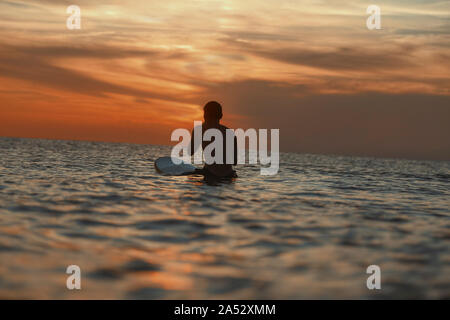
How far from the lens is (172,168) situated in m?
15.4

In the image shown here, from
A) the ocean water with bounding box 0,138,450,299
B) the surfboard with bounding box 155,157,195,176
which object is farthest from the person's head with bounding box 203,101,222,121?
the ocean water with bounding box 0,138,450,299

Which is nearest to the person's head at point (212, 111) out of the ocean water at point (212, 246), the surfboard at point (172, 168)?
the surfboard at point (172, 168)

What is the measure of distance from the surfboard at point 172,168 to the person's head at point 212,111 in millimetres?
2359

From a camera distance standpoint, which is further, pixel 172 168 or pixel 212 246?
pixel 172 168

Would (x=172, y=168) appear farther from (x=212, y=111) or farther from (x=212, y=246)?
(x=212, y=246)

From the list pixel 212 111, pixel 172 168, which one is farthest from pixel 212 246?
pixel 172 168

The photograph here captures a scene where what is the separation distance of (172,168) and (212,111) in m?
3.45

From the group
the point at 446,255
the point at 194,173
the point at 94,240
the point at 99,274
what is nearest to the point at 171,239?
the point at 94,240

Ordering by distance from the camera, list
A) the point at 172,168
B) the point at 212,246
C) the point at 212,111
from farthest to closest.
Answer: the point at 172,168 < the point at 212,111 < the point at 212,246

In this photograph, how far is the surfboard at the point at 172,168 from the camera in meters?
14.8

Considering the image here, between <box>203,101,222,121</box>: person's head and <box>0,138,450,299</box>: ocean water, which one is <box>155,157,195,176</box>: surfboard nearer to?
<box>203,101,222,121</box>: person's head

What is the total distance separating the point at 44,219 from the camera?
670 centimetres

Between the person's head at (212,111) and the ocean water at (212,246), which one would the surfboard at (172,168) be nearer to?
the person's head at (212,111)
